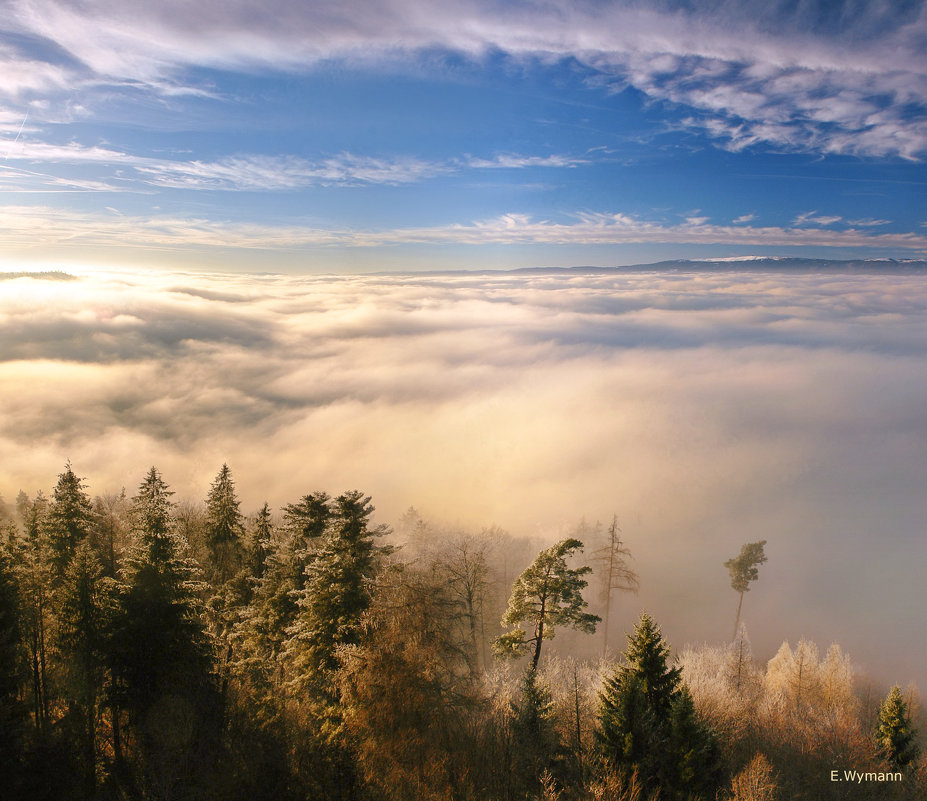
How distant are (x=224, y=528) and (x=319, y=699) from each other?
1154 centimetres

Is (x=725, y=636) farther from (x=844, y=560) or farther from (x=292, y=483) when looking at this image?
(x=292, y=483)

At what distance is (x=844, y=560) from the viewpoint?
10344 centimetres

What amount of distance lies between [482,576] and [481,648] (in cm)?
887

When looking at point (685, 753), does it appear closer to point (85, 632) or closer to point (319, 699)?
point (319, 699)

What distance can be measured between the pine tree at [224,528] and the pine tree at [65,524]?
4475mm

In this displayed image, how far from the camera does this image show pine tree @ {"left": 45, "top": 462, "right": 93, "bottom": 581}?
19391 millimetres

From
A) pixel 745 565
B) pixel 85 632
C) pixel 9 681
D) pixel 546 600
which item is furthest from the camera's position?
pixel 745 565

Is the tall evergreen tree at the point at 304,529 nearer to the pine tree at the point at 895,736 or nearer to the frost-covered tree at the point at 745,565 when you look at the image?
the pine tree at the point at 895,736

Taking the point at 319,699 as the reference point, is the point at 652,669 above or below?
above

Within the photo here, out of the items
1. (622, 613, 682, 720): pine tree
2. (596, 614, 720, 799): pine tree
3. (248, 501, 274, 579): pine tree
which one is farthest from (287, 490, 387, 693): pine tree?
(622, 613, 682, 720): pine tree

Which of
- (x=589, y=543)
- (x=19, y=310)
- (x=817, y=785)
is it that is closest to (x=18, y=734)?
(x=817, y=785)

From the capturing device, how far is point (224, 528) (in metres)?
23.6

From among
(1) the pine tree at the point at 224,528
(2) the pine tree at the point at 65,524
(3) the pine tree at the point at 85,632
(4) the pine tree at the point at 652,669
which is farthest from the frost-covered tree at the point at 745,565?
(2) the pine tree at the point at 65,524

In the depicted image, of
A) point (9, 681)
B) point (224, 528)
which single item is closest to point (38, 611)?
point (9, 681)
